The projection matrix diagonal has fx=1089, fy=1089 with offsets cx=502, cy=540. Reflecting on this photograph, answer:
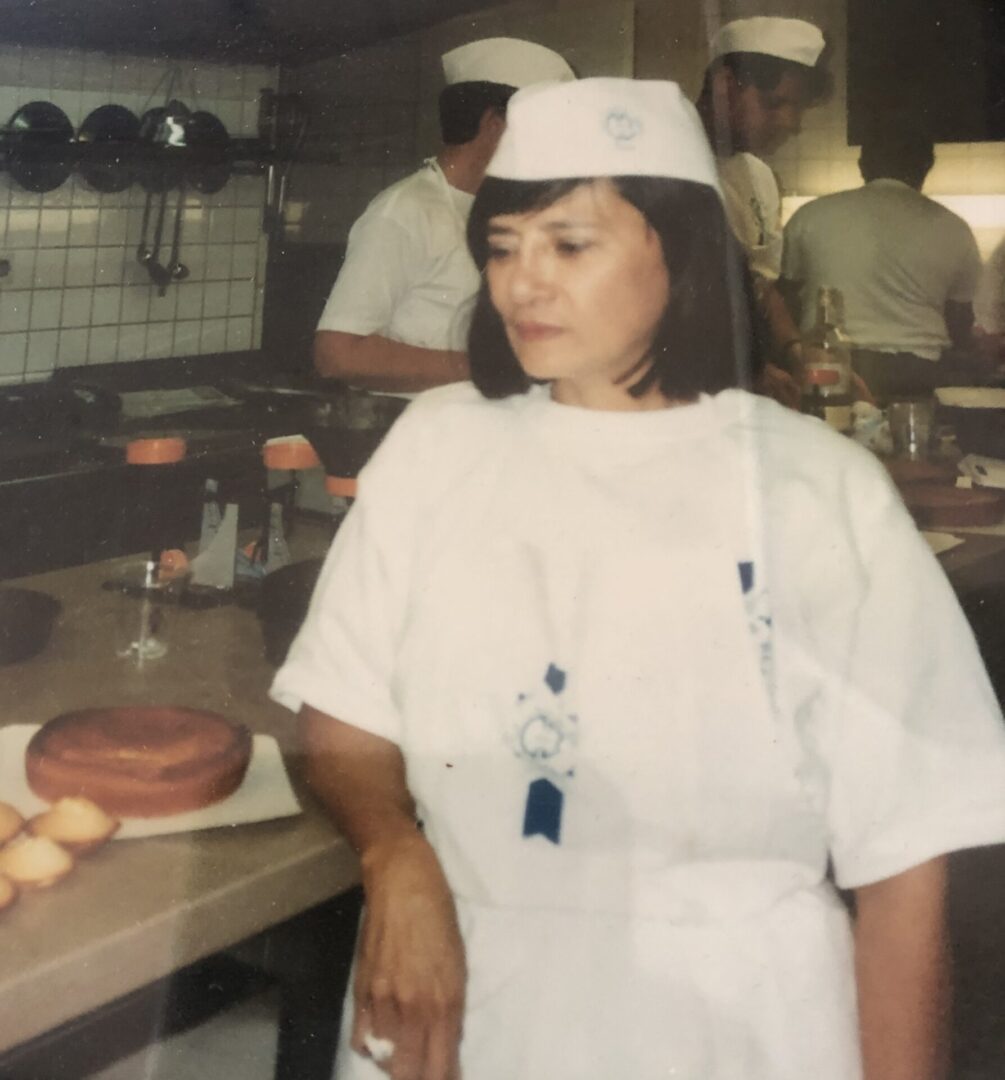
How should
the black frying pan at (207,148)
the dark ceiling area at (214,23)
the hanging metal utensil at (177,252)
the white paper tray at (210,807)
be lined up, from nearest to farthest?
the white paper tray at (210,807) < the dark ceiling area at (214,23) < the black frying pan at (207,148) < the hanging metal utensil at (177,252)

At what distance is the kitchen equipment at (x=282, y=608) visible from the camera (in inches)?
35.9

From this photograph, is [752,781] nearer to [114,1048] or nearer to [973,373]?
[114,1048]

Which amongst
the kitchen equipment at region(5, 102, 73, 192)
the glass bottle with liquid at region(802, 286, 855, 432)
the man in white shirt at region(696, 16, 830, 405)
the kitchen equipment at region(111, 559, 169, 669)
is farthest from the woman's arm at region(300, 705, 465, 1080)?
the kitchen equipment at region(5, 102, 73, 192)

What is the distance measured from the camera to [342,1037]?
2.70 ft

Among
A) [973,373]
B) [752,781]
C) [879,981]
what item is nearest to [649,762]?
[752,781]

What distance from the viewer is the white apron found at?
0.75 meters

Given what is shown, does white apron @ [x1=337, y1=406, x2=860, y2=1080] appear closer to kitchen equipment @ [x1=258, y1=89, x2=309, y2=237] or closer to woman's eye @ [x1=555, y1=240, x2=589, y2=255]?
woman's eye @ [x1=555, y1=240, x2=589, y2=255]

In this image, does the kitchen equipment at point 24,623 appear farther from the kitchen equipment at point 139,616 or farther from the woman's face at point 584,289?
the woman's face at point 584,289

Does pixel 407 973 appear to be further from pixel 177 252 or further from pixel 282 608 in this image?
pixel 177 252

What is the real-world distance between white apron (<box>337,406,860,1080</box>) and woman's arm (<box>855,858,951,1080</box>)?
2 centimetres

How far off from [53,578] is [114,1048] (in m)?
0.57

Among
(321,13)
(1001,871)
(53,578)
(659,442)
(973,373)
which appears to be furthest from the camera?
(973,373)

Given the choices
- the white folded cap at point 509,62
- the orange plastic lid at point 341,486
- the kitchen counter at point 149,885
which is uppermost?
the white folded cap at point 509,62

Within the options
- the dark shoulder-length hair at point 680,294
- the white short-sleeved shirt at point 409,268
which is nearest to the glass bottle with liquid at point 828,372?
the white short-sleeved shirt at point 409,268
